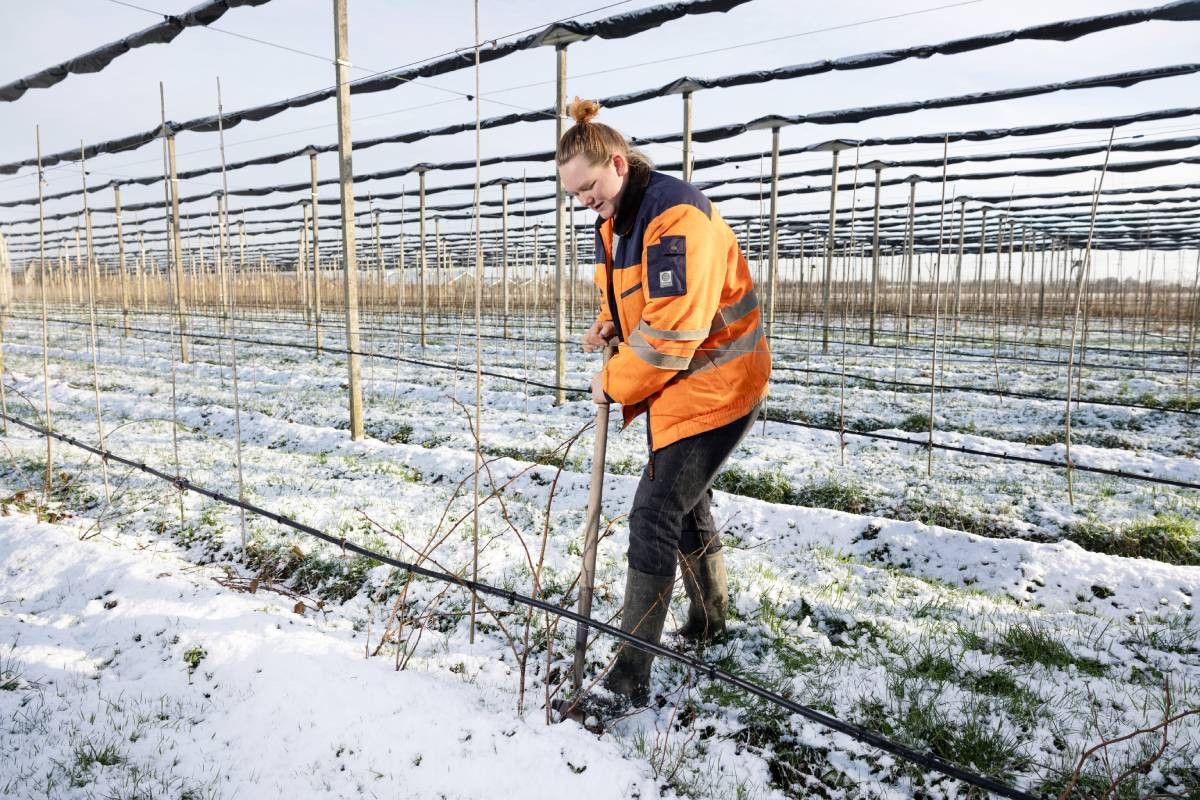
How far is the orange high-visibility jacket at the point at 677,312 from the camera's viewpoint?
5.69ft

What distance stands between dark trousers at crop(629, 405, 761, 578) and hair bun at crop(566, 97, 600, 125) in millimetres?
988

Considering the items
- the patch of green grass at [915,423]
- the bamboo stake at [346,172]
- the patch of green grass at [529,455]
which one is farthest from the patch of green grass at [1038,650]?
the bamboo stake at [346,172]

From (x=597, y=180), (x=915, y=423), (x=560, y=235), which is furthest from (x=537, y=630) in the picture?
(x=915, y=423)

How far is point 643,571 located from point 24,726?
6.46ft

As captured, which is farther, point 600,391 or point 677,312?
point 600,391

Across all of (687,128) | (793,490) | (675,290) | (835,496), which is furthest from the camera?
(687,128)

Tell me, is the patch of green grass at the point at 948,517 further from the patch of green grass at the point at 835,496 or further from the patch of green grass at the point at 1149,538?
the patch of green grass at the point at 1149,538

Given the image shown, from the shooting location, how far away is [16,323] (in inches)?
858

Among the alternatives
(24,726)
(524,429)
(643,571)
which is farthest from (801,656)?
(524,429)

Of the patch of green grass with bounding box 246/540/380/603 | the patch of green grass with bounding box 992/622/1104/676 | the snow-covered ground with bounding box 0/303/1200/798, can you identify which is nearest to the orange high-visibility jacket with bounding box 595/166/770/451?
the snow-covered ground with bounding box 0/303/1200/798

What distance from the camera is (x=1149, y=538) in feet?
12.9

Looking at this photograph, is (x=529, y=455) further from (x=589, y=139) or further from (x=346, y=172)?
(x=589, y=139)

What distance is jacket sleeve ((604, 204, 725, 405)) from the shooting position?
5.65 ft

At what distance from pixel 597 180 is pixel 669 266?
1.11ft
